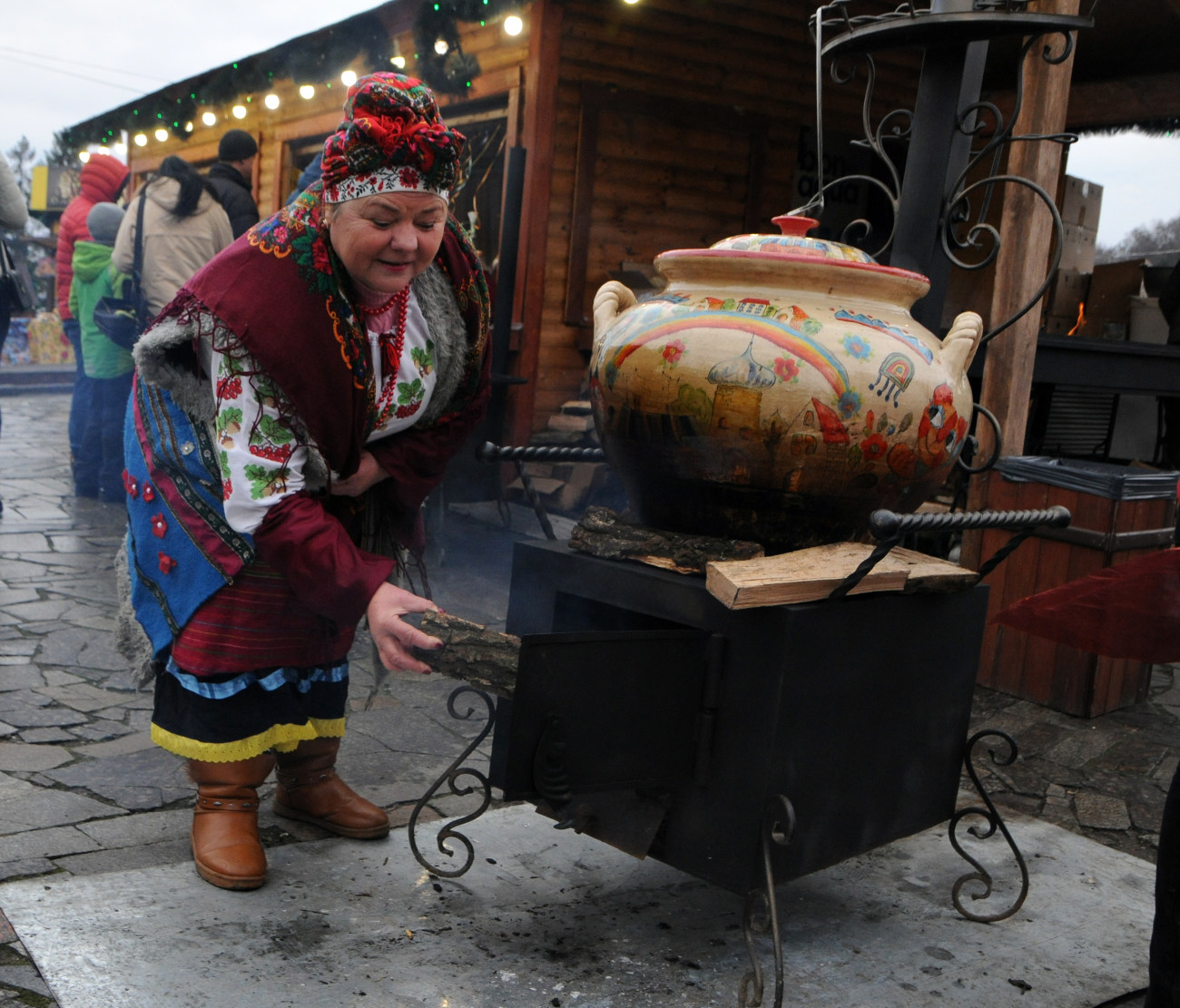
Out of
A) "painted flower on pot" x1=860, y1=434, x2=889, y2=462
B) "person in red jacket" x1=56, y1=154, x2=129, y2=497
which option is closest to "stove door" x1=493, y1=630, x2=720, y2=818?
"painted flower on pot" x1=860, y1=434, x2=889, y2=462

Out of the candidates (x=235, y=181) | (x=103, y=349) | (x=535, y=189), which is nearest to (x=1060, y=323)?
(x=535, y=189)

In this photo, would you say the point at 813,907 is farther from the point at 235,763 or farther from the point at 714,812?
the point at 235,763

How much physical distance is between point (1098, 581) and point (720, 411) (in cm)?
72

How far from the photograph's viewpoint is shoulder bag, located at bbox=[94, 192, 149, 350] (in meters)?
5.61

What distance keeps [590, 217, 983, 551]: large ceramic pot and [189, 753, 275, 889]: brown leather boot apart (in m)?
1.09

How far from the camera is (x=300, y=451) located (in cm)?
214

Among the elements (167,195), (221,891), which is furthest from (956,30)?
(167,195)

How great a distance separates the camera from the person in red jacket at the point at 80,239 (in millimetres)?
6691

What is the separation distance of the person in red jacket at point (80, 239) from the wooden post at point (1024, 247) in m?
5.07

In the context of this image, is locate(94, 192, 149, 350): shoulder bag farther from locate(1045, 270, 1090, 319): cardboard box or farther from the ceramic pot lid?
locate(1045, 270, 1090, 319): cardboard box

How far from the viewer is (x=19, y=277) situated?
552cm

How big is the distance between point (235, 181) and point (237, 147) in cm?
21

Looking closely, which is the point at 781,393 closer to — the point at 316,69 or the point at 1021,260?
the point at 1021,260

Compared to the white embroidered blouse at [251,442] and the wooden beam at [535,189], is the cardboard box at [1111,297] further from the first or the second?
the white embroidered blouse at [251,442]
